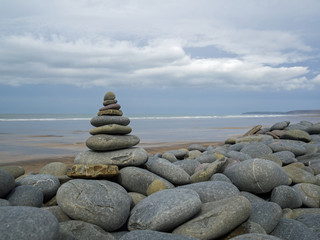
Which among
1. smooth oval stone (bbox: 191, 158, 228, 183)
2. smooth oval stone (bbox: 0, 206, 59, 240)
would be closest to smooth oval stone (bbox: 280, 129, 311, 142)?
smooth oval stone (bbox: 191, 158, 228, 183)

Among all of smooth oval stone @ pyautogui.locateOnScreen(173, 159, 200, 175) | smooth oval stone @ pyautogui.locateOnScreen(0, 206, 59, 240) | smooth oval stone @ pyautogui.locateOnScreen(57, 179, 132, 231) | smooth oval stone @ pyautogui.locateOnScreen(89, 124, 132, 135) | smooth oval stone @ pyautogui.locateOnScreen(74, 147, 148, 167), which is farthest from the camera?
smooth oval stone @ pyautogui.locateOnScreen(173, 159, 200, 175)

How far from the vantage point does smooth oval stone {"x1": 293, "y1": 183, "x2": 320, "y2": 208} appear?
6441 millimetres

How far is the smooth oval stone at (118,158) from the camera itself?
6938 mm

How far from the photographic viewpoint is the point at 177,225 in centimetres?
479

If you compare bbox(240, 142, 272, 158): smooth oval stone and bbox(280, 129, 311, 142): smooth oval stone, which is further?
bbox(280, 129, 311, 142): smooth oval stone

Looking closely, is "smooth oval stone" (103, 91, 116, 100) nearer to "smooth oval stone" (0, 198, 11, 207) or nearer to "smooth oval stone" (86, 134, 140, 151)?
"smooth oval stone" (86, 134, 140, 151)

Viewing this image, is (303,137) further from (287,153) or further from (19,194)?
(19,194)

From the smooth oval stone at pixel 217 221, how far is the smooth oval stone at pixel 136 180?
184cm

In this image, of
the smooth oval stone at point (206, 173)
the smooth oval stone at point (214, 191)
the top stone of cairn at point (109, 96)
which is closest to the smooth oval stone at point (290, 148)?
the smooth oval stone at point (206, 173)

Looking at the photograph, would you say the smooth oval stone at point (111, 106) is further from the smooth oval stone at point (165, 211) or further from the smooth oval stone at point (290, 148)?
the smooth oval stone at point (290, 148)

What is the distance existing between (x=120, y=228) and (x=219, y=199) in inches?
72.2

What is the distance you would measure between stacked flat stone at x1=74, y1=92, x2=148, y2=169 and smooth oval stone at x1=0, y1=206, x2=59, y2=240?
313 centimetres

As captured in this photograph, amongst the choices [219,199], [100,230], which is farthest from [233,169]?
[100,230]

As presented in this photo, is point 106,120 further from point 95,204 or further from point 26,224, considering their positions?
point 26,224
